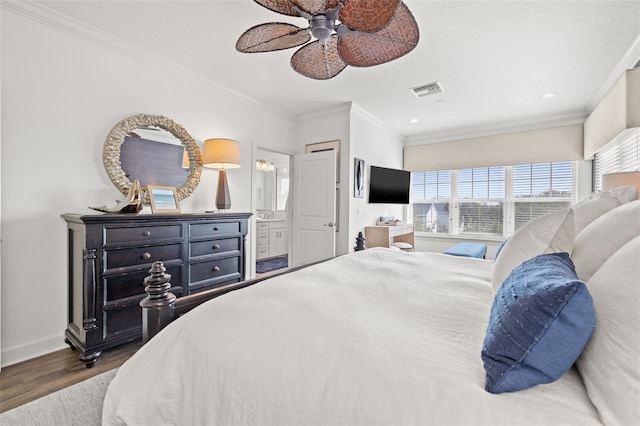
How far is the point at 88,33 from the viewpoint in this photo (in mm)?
2369

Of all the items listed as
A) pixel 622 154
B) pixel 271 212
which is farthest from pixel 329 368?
pixel 271 212

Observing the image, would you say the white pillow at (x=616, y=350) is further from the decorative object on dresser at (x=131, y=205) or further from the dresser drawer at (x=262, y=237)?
the dresser drawer at (x=262, y=237)

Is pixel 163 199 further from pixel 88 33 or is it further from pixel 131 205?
pixel 88 33

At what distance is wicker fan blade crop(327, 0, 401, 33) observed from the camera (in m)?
1.41

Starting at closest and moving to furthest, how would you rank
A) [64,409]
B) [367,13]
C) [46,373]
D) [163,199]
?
[367,13], [64,409], [46,373], [163,199]

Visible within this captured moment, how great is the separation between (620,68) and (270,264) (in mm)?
5412

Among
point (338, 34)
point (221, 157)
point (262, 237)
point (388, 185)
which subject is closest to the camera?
point (338, 34)

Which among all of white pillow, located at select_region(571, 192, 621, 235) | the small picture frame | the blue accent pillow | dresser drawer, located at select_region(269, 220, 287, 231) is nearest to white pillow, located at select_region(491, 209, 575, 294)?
white pillow, located at select_region(571, 192, 621, 235)

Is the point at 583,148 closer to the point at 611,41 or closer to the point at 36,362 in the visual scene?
the point at 611,41

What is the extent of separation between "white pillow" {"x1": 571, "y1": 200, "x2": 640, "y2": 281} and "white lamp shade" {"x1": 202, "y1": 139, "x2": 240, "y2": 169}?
9.51 ft

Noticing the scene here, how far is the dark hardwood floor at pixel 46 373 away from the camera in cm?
174

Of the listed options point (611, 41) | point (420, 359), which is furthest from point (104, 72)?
point (611, 41)

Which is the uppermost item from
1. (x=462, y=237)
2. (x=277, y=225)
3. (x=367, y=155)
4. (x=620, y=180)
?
(x=367, y=155)

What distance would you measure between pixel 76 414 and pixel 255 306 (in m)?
1.43
